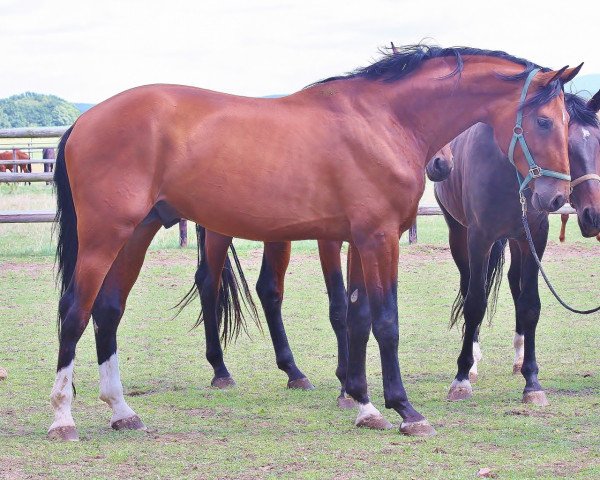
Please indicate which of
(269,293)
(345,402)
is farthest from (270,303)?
(345,402)

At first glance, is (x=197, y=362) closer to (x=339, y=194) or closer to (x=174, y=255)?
(x=339, y=194)

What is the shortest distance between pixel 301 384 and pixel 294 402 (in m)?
0.41

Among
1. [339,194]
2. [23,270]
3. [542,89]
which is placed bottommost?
[23,270]

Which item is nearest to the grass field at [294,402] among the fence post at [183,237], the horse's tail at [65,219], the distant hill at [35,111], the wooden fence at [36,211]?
the horse's tail at [65,219]

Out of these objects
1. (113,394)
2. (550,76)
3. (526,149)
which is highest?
(550,76)

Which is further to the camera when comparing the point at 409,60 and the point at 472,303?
the point at 472,303

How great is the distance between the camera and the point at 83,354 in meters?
7.82

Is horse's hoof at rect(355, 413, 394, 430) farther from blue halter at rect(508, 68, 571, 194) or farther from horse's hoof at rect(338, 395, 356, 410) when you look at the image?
blue halter at rect(508, 68, 571, 194)

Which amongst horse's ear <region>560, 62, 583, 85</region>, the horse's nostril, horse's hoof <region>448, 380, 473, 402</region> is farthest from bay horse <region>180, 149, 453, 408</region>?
horse's ear <region>560, 62, 583, 85</region>

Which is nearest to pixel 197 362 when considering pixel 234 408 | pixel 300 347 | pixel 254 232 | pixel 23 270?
pixel 300 347

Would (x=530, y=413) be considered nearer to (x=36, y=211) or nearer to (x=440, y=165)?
(x=440, y=165)

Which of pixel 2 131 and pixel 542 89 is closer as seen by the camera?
pixel 542 89

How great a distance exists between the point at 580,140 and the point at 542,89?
830 mm

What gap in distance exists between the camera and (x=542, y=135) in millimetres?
5320
